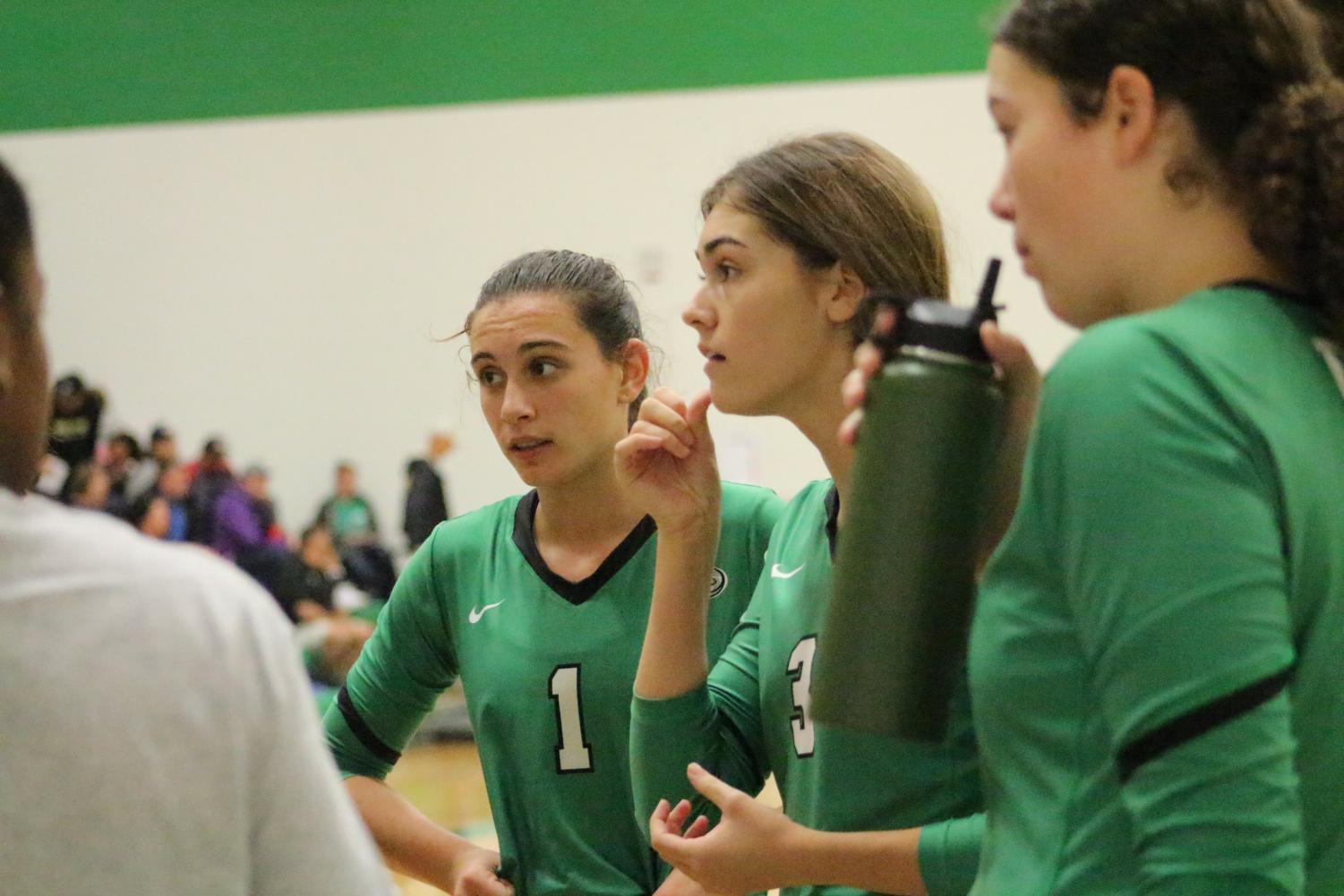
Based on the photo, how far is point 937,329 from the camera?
104 centimetres

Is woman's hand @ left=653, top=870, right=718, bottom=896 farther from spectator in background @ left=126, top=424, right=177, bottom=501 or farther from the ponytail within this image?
spectator in background @ left=126, top=424, right=177, bottom=501

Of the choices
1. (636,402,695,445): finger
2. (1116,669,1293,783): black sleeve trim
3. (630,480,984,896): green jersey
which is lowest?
(630,480,984,896): green jersey

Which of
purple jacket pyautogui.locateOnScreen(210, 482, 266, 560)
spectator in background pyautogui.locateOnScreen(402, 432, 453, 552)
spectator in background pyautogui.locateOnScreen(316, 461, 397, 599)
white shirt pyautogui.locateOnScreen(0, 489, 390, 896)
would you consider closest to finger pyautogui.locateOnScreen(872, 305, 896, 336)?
white shirt pyautogui.locateOnScreen(0, 489, 390, 896)

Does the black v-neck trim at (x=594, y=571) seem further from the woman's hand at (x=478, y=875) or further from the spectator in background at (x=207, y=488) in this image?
the spectator in background at (x=207, y=488)

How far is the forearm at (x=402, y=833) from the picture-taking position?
2.13 m

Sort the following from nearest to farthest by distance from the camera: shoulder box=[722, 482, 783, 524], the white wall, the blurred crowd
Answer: shoulder box=[722, 482, 783, 524], the blurred crowd, the white wall

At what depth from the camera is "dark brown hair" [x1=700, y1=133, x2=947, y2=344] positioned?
5.40 ft

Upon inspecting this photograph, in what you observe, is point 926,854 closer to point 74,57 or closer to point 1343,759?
point 1343,759

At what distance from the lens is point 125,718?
0.89 m

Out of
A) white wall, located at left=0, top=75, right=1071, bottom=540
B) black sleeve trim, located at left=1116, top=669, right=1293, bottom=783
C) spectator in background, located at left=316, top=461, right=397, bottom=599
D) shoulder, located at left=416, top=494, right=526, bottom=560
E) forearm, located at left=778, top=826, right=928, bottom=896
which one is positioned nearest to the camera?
black sleeve trim, located at left=1116, top=669, right=1293, bottom=783

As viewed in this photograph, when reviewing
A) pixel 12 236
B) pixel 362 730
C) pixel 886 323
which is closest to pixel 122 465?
pixel 362 730

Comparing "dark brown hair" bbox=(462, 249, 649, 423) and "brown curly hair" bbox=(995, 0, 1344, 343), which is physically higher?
"brown curly hair" bbox=(995, 0, 1344, 343)

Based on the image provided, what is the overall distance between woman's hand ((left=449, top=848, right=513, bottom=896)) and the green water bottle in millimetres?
1022

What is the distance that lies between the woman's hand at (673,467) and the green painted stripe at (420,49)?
4.55 meters
